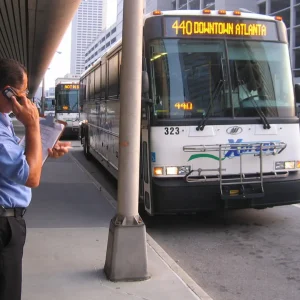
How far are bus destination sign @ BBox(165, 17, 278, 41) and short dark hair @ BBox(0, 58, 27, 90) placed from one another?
14.3ft

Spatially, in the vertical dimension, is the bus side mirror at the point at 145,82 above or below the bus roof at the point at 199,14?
below

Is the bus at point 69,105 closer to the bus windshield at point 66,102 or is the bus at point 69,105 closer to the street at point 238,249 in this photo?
the bus windshield at point 66,102

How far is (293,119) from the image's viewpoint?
6.82 meters

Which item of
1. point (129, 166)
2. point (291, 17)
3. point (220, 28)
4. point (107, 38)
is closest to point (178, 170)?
point (129, 166)

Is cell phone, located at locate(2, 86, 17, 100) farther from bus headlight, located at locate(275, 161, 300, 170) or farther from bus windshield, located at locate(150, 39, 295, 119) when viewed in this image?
bus headlight, located at locate(275, 161, 300, 170)

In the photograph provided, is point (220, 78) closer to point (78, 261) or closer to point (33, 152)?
point (78, 261)

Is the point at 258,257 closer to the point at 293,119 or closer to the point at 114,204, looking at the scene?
the point at 293,119

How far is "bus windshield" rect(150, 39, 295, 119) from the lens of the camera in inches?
→ 253

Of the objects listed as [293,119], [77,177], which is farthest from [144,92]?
[77,177]

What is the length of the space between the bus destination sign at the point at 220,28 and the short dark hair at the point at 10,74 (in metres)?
4.36

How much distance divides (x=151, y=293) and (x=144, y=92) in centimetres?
307

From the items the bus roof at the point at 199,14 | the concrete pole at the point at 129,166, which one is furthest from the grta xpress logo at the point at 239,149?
the concrete pole at the point at 129,166

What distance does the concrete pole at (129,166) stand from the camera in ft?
14.2

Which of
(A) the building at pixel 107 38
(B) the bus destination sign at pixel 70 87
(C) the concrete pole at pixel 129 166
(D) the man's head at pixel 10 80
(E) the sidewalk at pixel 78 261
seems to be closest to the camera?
(D) the man's head at pixel 10 80
